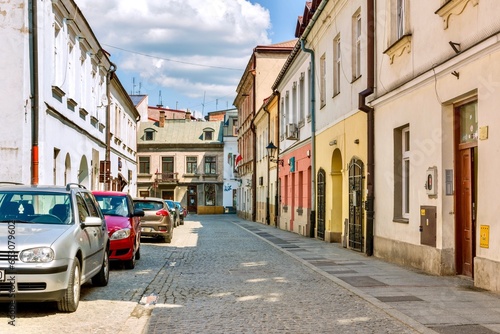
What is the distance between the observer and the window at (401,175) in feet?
44.2

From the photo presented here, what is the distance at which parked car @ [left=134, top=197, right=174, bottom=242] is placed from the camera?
20.9 m

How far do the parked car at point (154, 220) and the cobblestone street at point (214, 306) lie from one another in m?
7.74

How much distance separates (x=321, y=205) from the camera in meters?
21.6

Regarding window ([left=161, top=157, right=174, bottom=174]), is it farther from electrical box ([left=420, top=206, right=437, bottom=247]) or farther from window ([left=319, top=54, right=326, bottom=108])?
electrical box ([left=420, top=206, right=437, bottom=247])

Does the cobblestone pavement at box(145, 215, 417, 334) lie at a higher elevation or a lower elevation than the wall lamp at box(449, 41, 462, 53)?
lower

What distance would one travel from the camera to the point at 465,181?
1070 cm

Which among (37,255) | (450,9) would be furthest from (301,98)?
(37,255)

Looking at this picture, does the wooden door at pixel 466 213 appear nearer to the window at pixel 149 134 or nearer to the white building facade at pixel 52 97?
the white building facade at pixel 52 97

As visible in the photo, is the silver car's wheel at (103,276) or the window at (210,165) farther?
the window at (210,165)

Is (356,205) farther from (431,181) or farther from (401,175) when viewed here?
(431,181)

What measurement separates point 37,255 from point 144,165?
6362 centimetres

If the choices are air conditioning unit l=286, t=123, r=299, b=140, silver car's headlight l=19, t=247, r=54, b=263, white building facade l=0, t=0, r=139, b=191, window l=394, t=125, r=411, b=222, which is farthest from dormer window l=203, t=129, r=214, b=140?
silver car's headlight l=19, t=247, r=54, b=263

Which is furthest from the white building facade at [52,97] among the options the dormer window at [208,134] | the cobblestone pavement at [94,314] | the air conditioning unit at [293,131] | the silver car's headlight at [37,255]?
the dormer window at [208,134]

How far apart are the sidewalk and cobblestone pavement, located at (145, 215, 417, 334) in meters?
0.23
